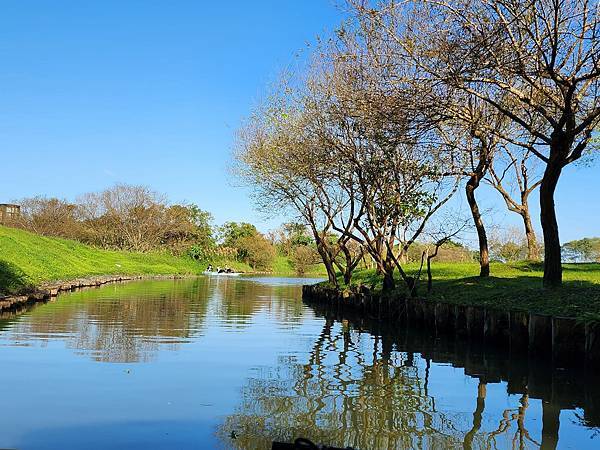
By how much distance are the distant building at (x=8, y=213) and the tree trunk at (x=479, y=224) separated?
→ 5079cm

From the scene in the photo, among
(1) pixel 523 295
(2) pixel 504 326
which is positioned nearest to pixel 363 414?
(2) pixel 504 326

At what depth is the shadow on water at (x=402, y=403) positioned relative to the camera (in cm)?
823

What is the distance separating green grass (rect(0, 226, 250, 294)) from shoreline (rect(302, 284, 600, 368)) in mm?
15467

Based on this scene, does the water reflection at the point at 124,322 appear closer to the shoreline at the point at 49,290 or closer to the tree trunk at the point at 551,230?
the shoreline at the point at 49,290

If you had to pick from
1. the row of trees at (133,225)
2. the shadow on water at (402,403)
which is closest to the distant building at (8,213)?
the row of trees at (133,225)

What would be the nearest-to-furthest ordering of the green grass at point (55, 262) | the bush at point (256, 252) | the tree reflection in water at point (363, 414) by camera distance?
the tree reflection in water at point (363, 414)
the green grass at point (55, 262)
the bush at point (256, 252)

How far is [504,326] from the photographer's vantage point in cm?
1616

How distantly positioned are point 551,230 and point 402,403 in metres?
9.80

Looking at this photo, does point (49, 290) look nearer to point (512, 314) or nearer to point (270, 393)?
point (512, 314)

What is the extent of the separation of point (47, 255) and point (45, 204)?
41.7 m

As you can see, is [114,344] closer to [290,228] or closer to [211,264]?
[290,228]

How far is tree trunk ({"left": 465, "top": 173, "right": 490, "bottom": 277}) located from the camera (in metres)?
25.8

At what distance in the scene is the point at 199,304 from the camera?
32.2m

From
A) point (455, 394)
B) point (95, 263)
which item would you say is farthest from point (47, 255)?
point (455, 394)
